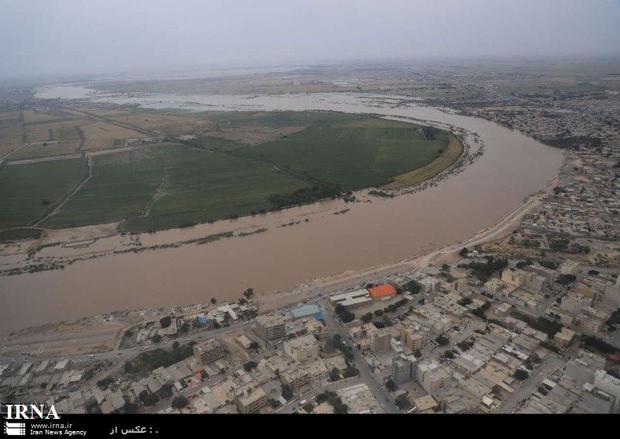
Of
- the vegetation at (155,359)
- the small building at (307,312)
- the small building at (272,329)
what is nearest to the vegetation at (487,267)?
the small building at (307,312)

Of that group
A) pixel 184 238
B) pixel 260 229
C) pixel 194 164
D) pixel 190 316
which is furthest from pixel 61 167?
pixel 190 316

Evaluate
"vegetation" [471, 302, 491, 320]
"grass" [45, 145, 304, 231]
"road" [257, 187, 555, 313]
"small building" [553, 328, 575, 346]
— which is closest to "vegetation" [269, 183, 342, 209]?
"grass" [45, 145, 304, 231]

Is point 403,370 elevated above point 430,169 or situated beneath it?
situated beneath

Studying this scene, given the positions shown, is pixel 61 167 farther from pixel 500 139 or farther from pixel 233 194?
pixel 500 139

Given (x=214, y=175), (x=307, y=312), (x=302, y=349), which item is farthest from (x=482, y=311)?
(x=214, y=175)

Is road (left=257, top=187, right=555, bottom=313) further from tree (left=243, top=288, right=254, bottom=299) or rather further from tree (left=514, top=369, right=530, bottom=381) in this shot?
tree (left=514, top=369, right=530, bottom=381)

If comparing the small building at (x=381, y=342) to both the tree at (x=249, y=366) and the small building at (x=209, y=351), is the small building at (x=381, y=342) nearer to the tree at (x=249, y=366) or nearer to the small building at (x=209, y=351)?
the tree at (x=249, y=366)

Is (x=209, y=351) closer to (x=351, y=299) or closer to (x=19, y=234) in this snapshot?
(x=351, y=299)
